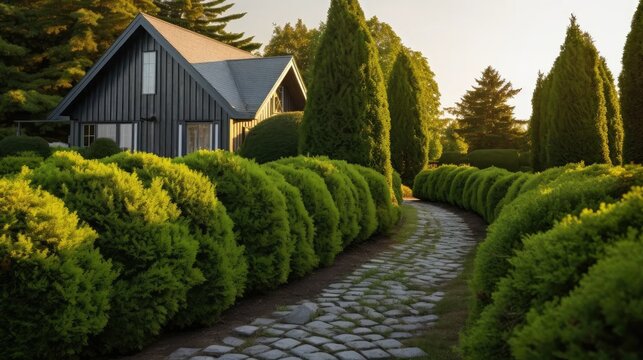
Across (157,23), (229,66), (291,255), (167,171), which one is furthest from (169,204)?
(229,66)

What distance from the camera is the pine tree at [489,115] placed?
5519 centimetres

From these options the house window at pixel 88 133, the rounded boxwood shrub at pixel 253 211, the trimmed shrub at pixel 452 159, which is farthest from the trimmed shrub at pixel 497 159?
the rounded boxwood shrub at pixel 253 211

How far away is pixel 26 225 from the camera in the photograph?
3938mm

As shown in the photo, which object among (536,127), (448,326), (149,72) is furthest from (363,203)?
(149,72)

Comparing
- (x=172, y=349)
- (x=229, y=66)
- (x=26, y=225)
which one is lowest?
(x=172, y=349)

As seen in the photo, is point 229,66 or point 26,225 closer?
point 26,225

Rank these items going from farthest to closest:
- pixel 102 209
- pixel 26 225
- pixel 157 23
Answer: pixel 157 23 → pixel 102 209 → pixel 26 225

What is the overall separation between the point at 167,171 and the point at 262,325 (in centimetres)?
182

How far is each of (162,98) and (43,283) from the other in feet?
68.2

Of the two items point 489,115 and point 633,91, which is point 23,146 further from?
point 489,115

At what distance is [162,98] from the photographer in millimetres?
23438

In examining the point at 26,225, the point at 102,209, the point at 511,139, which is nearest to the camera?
the point at 26,225

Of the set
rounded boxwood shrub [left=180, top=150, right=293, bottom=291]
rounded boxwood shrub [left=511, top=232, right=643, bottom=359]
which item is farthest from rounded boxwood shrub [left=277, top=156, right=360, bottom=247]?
rounded boxwood shrub [left=511, top=232, right=643, bottom=359]

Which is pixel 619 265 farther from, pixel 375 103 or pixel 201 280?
pixel 375 103
